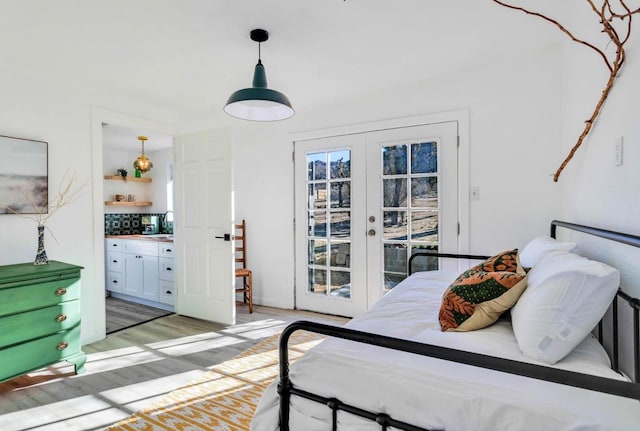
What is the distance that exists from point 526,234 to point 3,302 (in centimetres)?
371

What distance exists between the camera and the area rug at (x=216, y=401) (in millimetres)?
1858

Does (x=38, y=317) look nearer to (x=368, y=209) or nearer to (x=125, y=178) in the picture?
(x=368, y=209)

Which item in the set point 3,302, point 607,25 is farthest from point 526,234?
point 3,302

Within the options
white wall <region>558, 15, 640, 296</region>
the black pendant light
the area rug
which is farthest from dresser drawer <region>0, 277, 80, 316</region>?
white wall <region>558, 15, 640, 296</region>

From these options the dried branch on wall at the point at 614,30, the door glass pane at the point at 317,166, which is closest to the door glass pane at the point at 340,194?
the door glass pane at the point at 317,166

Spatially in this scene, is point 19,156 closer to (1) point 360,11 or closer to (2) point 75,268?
(2) point 75,268

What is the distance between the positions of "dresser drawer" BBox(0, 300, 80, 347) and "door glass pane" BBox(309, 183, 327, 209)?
2.26 meters

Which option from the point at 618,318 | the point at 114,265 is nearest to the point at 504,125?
the point at 618,318

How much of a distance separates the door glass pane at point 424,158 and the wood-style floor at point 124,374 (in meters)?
1.73

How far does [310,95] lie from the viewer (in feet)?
10.9

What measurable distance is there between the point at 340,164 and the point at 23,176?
269 cm

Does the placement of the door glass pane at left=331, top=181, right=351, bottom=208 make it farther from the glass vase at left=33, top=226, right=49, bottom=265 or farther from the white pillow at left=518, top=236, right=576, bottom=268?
the glass vase at left=33, top=226, right=49, bottom=265

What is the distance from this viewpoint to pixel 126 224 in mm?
5469

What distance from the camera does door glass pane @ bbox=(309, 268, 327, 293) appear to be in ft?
12.2
